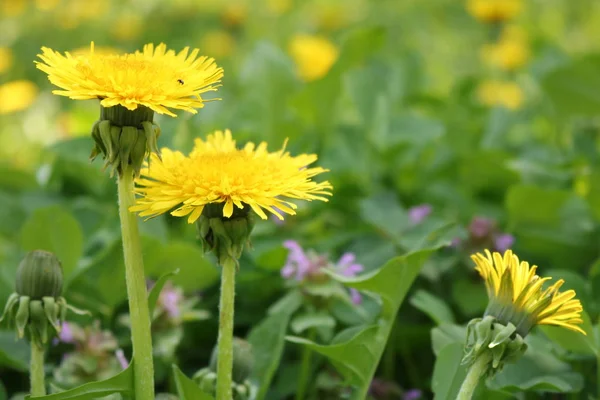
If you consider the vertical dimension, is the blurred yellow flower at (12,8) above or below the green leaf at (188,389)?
above

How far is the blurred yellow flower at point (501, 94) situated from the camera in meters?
2.69

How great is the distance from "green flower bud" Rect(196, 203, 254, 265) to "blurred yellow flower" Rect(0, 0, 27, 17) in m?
3.90

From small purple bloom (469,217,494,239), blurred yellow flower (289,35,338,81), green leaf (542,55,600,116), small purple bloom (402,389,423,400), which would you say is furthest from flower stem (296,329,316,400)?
blurred yellow flower (289,35,338,81)

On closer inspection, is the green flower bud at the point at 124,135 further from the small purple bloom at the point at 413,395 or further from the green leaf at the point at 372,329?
the small purple bloom at the point at 413,395

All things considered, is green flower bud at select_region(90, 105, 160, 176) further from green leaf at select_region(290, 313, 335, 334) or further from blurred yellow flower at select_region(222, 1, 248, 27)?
blurred yellow flower at select_region(222, 1, 248, 27)

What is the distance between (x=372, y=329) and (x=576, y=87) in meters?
1.09

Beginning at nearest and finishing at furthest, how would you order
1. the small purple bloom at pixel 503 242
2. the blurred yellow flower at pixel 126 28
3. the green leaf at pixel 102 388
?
1. the green leaf at pixel 102 388
2. the small purple bloom at pixel 503 242
3. the blurred yellow flower at pixel 126 28

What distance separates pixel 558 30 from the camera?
4000 mm

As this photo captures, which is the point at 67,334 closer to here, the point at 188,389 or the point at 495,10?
the point at 188,389

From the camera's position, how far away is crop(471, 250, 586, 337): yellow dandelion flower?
0.89m

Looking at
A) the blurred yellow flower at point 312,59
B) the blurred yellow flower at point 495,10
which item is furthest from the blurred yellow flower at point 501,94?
the blurred yellow flower at point 312,59

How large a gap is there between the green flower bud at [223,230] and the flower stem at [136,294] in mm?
73

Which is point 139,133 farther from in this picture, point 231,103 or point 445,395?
point 231,103

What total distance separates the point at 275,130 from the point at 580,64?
0.69m
